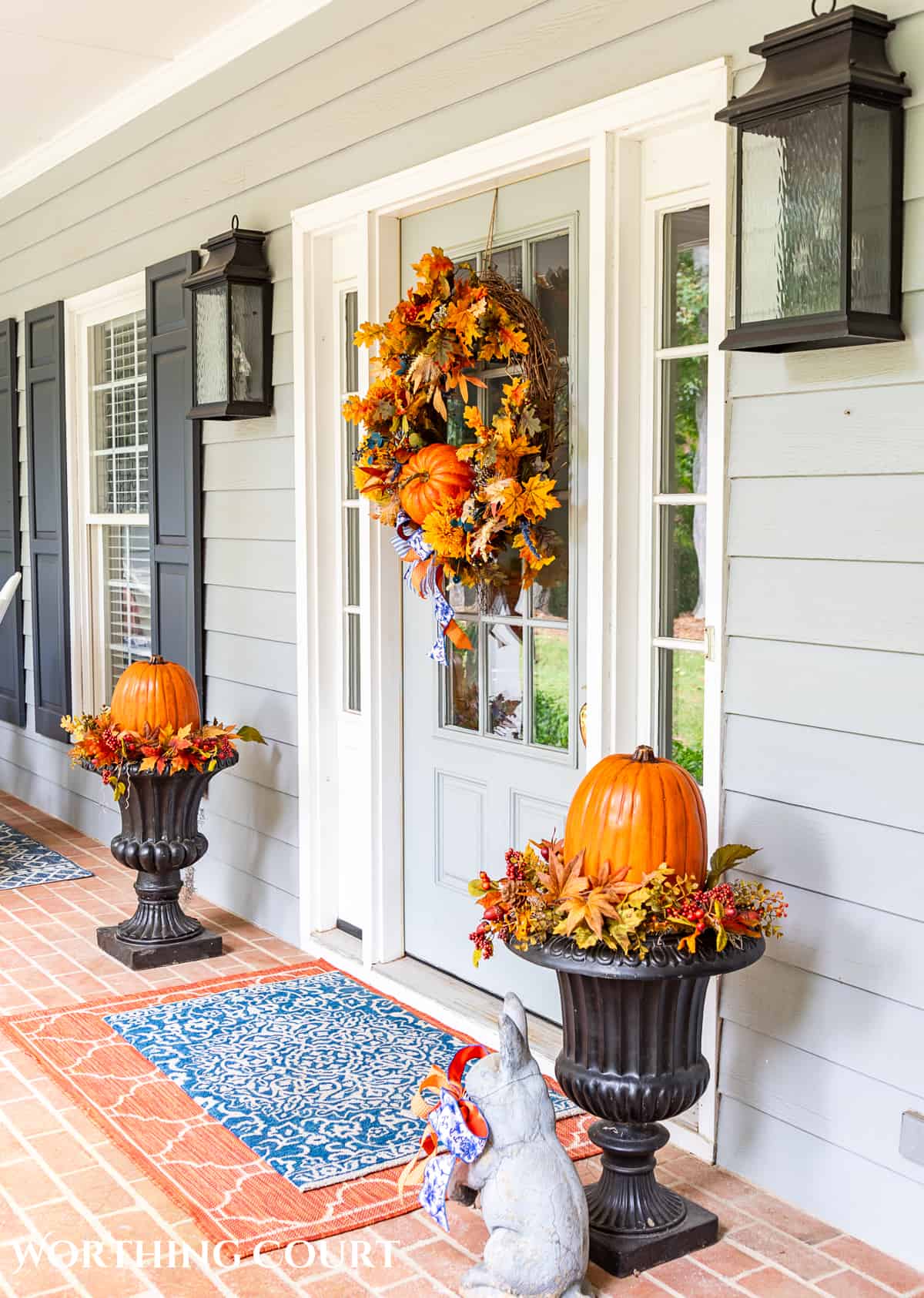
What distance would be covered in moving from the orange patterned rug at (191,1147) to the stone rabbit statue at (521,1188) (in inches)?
16.0

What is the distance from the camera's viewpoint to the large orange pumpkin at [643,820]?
245 centimetres

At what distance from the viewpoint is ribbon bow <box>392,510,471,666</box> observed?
350 cm

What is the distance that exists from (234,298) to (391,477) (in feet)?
4.18

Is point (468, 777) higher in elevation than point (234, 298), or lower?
lower

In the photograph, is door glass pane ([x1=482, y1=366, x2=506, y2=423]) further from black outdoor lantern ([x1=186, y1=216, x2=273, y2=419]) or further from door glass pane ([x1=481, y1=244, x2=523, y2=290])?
black outdoor lantern ([x1=186, y1=216, x2=273, y2=419])

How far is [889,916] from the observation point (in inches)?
99.3

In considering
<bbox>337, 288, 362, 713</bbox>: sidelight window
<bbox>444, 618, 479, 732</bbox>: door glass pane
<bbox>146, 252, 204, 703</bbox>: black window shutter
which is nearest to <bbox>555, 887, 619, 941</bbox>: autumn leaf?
<bbox>444, 618, 479, 732</bbox>: door glass pane

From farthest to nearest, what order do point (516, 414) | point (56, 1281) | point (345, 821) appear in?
point (345, 821) < point (516, 414) < point (56, 1281)

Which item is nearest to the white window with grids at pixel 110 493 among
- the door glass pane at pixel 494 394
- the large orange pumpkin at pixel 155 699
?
the large orange pumpkin at pixel 155 699

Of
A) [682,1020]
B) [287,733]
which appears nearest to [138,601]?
[287,733]

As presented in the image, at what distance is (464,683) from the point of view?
3.83m

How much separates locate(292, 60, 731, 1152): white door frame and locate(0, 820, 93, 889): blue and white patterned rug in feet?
4.54

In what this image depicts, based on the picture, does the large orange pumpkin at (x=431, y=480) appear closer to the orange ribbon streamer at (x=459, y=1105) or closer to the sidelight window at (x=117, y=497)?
the orange ribbon streamer at (x=459, y=1105)

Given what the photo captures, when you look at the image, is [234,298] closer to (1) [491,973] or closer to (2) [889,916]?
(1) [491,973]
